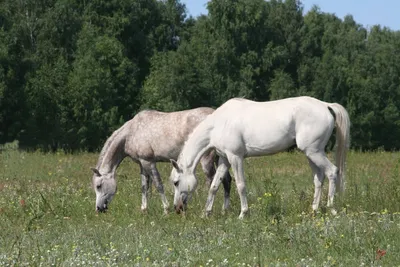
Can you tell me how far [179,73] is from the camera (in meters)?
56.3

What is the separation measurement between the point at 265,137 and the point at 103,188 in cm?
325

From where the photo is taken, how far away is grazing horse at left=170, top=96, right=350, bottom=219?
1164 cm

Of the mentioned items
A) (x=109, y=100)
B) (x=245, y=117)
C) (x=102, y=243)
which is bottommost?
(x=109, y=100)

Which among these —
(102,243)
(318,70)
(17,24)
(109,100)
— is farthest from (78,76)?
(102,243)

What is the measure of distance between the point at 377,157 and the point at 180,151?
15.4 m

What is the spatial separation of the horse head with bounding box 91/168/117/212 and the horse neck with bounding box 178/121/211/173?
5.95 ft

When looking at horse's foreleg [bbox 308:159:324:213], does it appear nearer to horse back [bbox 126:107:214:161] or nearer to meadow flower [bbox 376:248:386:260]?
horse back [bbox 126:107:214:161]

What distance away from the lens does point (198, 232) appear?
30.3 feet

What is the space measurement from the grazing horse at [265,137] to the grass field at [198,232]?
0.42m

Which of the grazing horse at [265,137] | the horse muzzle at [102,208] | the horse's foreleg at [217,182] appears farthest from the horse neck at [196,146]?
the horse muzzle at [102,208]

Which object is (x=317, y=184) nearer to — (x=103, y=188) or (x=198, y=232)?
Result: (x=198, y=232)

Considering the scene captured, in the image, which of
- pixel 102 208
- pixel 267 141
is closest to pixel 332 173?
pixel 267 141

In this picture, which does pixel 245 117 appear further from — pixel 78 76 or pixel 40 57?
pixel 40 57

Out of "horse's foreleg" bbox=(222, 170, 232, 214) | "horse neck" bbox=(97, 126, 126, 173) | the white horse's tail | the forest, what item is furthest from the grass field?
the forest
